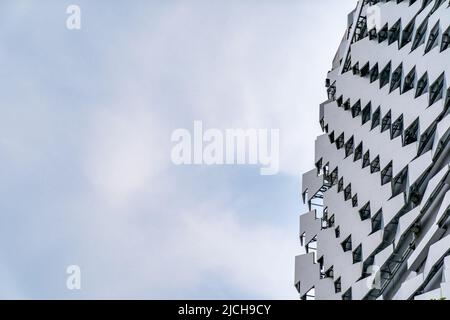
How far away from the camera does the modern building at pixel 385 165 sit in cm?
3400

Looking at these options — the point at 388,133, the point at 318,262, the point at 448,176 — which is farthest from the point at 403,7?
the point at 318,262

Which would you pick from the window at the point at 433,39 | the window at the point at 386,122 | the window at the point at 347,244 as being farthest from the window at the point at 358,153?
the window at the point at 433,39

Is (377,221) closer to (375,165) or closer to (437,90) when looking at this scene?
(375,165)

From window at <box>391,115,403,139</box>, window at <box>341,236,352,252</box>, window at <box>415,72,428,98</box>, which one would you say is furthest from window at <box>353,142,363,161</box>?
window at <box>415,72,428,98</box>

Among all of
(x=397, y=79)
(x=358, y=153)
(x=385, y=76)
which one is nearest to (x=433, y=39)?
(x=397, y=79)

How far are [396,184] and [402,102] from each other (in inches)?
185

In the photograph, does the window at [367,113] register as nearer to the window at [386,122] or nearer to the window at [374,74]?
the window at [374,74]

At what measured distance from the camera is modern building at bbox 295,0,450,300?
34000 millimetres

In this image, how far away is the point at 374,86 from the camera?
4578 centimetres

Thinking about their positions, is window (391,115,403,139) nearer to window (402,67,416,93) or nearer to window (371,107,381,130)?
window (402,67,416,93)

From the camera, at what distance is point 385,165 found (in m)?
40.9

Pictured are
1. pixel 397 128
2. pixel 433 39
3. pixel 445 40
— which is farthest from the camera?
pixel 397 128

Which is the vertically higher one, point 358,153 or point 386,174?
point 358,153
